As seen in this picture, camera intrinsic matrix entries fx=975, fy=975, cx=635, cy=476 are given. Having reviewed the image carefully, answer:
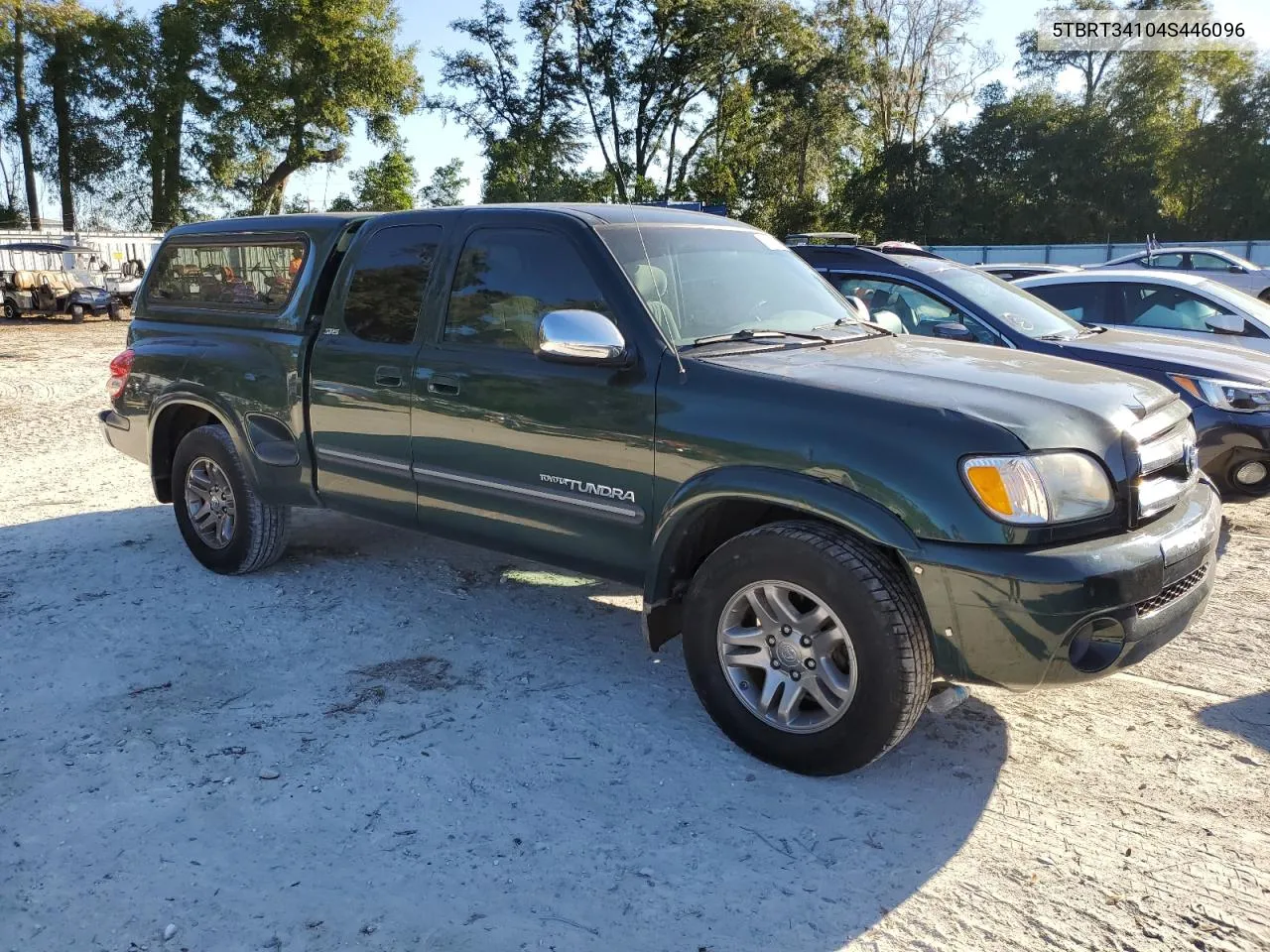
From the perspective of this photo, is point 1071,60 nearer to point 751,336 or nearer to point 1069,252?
point 1069,252

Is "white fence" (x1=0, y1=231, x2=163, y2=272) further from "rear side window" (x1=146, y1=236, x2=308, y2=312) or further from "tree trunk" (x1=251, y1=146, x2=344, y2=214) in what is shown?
"rear side window" (x1=146, y1=236, x2=308, y2=312)

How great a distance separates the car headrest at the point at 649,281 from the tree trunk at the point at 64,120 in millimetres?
40886

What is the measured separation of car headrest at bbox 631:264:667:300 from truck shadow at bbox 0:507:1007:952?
159cm

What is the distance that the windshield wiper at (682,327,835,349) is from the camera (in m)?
3.63

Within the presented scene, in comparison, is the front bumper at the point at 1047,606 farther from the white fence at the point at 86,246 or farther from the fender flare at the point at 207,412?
the white fence at the point at 86,246

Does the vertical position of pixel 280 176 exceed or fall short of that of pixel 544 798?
it exceeds it

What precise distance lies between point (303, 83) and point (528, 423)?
3862cm

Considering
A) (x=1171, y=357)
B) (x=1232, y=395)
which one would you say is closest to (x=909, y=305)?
(x=1171, y=357)

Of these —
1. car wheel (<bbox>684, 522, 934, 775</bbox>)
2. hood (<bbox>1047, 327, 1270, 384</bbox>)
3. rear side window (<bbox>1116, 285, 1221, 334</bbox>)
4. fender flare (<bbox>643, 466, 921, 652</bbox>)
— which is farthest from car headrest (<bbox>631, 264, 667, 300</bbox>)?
rear side window (<bbox>1116, 285, 1221, 334</bbox>)

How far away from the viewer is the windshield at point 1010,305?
252 inches

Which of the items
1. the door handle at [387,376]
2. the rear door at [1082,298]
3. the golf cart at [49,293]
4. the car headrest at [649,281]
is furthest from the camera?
the golf cart at [49,293]

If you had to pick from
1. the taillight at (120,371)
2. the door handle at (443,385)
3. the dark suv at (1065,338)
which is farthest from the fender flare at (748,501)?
the taillight at (120,371)

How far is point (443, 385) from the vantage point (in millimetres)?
4098

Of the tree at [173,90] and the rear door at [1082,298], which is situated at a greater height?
the tree at [173,90]
